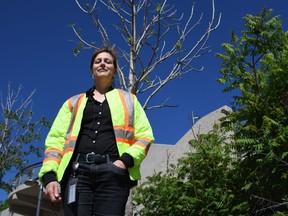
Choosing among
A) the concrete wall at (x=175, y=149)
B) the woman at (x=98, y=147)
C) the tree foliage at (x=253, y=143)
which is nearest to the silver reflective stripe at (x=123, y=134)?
the woman at (x=98, y=147)

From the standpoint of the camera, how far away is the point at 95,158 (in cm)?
277

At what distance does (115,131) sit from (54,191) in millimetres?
557

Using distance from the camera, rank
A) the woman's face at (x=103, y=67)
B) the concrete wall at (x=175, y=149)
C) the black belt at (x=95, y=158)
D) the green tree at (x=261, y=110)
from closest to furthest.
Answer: the black belt at (x=95, y=158) → the woman's face at (x=103, y=67) → the green tree at (x=261, y=110) → the concrete wall at (x=175, y=149)

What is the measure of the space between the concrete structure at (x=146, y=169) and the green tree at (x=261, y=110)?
188 cm

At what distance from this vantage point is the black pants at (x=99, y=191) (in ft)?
8.74

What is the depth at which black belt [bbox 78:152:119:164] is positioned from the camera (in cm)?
277

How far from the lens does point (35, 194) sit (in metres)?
15.8

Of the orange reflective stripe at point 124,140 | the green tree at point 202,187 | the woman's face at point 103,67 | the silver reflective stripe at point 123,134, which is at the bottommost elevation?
the green tree at point 202,187

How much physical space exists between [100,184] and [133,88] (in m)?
4.98

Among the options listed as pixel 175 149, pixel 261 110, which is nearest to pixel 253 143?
pixel 261 110

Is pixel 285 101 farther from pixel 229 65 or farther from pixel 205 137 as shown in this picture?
pixel 205 137

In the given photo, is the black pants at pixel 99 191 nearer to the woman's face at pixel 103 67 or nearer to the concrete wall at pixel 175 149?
the woman's face at pixel 103 67

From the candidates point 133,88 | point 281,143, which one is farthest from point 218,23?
point 281,143

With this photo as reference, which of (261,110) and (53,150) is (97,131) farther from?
(261,110)
